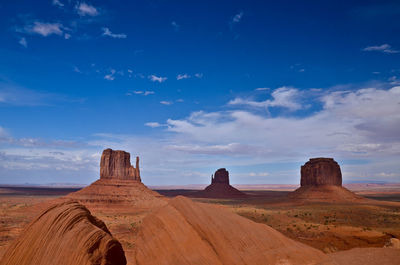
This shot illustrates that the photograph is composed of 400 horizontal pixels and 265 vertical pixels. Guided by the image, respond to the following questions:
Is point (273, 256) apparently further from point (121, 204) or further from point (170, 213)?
point (121, 204)

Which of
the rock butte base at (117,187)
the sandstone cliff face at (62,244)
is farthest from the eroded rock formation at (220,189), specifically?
the sandstone cliff face at (62,244)

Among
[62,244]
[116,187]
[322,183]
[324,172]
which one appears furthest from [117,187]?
[62,244]

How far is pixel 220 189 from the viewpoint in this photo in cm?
12975

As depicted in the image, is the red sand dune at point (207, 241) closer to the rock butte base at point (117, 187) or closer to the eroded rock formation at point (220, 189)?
the rock butte base at point (117, 187)

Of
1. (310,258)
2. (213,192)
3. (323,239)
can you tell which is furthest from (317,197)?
(310,258)

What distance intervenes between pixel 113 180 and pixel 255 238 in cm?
6716

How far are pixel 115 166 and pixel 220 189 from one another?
65.4 meters

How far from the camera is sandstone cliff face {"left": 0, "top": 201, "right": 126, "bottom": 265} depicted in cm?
781

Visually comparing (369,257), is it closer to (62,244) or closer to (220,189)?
(62,244)

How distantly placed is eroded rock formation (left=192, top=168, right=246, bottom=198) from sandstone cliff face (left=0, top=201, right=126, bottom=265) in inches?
4608

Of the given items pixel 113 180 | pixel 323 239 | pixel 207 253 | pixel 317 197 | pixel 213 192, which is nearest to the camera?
pixel 207 253

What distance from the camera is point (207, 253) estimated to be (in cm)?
1077

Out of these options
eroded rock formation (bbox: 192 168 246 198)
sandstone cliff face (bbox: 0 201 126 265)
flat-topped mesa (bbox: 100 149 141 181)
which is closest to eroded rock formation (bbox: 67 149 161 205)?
flat-topped mesa (bbox: 100 149 141 181)

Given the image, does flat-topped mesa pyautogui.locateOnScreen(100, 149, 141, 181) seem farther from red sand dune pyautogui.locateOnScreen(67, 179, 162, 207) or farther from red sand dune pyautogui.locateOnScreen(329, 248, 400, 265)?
red sand dune pyautogui.locateOnScreen(329, 248, 400, 265)
